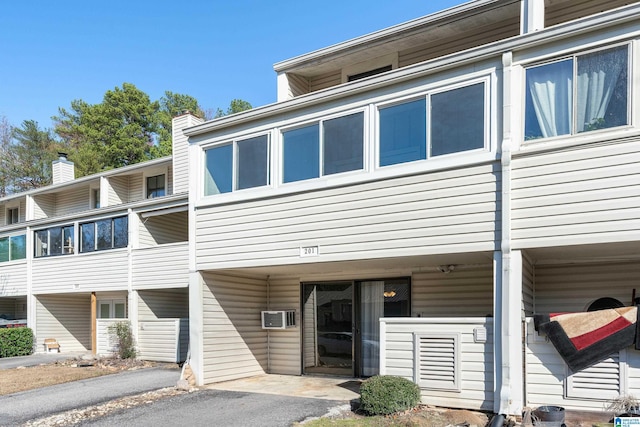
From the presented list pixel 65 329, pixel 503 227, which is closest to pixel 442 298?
pixel 503 227

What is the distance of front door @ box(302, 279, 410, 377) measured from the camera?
9695 mm

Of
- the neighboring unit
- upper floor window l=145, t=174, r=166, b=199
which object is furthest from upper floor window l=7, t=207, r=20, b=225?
upper floor window l=145, t=174, r=166, b=199

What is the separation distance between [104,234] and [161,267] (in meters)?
3.12

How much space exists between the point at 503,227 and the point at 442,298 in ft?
9.47

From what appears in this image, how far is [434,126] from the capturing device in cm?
723

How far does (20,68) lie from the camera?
25.0 meters

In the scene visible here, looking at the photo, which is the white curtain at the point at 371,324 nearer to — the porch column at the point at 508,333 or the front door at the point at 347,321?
the front door at the point at 347,321

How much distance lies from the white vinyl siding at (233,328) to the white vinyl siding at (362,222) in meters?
0.80

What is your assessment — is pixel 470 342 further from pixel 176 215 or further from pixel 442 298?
pixel 176 215

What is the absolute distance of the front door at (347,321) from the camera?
9695 millimetres

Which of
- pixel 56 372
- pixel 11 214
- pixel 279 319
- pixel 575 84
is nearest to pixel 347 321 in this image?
pixel 279 319

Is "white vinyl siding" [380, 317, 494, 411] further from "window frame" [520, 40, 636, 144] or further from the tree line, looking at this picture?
the tree line

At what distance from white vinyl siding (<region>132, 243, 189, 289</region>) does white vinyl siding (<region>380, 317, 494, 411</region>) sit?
26.0ft

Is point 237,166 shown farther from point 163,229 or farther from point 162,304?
point 162,304
